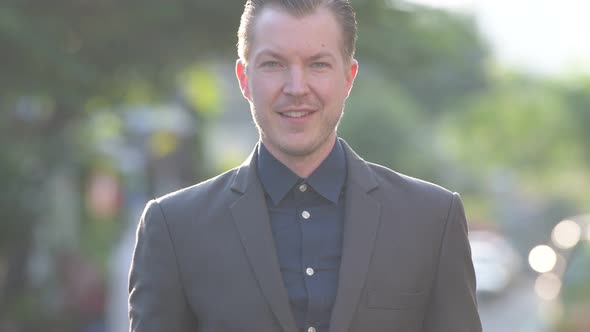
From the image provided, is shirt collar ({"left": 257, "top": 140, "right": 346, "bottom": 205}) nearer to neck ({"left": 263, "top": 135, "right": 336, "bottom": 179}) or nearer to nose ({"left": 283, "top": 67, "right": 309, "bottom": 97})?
neck ({"left": 263, "top": 135, "right": 336, "bottom": 179})

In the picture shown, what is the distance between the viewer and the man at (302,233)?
377 centimetres

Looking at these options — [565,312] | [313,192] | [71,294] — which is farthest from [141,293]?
[71,294]

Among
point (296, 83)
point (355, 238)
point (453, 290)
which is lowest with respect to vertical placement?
point (453, 290)

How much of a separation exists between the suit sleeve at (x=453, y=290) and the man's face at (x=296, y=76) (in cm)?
46

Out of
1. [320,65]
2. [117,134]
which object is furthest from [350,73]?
[117,134]

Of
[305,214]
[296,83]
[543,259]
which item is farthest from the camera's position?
[543,259]

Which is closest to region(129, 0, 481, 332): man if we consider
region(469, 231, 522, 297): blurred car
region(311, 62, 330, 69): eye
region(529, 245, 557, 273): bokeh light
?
region(311, 62, 330, 69): eye

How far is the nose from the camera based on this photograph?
377cm

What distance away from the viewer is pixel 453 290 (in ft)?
12.7

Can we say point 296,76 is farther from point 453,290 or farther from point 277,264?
point 453,290

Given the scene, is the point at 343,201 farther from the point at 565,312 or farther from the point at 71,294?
the point at 71,294

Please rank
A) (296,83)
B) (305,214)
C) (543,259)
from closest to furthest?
(296,83) < (305,214) < (543,259)

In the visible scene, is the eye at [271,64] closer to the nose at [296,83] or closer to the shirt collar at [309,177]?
the nose at [296,83]

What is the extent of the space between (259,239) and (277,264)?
10cm
